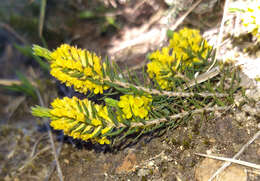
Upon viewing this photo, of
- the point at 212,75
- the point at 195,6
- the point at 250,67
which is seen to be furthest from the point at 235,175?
the point at 195,6

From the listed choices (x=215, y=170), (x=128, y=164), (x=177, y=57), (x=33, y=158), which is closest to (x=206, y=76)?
(x=177, y=57)

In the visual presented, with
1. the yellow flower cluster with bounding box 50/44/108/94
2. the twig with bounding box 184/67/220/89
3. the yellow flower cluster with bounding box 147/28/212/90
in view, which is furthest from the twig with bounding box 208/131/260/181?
the yellow flower cluster with bounding box 50/44/108/94

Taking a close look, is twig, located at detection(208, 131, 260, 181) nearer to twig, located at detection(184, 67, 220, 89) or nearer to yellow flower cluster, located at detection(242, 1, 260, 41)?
twig, located at detection(184, 67, 220, 89)

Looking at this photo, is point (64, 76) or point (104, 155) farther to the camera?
point (104, 155)

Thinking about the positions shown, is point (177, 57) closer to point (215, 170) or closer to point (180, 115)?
point (180, 115)

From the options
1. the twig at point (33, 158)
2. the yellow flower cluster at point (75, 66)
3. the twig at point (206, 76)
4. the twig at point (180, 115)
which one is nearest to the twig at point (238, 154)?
the twig at point (180, 115)

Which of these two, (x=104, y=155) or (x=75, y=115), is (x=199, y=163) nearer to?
(x=104, y=155)
